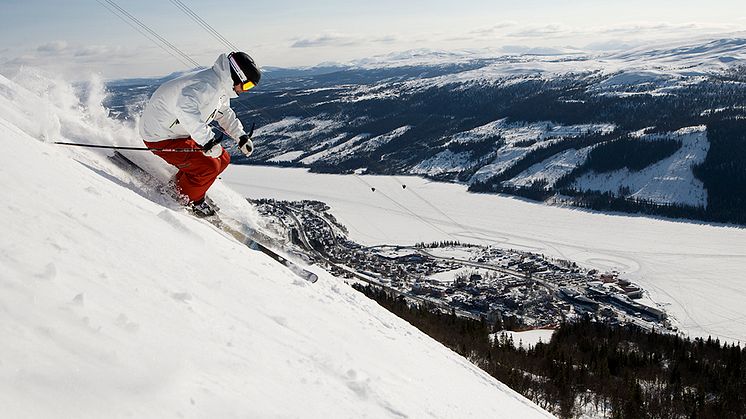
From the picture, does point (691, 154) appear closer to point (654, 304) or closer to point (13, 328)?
point (654, 304)

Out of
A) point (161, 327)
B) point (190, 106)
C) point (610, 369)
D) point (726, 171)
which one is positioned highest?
point (190, 106)

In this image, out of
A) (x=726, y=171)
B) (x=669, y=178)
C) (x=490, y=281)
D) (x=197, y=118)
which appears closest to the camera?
(x=197, y=118)

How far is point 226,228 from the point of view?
9031 millimetres

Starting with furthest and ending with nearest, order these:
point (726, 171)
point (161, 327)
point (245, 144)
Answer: point (726, 171)
point (245, 144)
point (161, 327)

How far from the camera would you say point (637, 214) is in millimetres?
111875

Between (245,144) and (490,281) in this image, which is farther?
(490,281)

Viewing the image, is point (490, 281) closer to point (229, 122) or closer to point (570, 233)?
point (570, 233)

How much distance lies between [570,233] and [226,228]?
332 feet

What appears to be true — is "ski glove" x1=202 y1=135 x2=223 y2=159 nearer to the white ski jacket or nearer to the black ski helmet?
the white ski jacket

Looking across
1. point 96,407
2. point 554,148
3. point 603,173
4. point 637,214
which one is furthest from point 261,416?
point 554,148

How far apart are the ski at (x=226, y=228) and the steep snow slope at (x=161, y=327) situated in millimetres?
699

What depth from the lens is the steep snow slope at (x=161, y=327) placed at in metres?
2.71

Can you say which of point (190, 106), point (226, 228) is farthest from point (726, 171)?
point (190, 106)

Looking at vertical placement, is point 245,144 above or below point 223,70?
below
